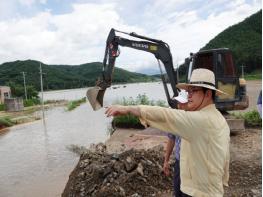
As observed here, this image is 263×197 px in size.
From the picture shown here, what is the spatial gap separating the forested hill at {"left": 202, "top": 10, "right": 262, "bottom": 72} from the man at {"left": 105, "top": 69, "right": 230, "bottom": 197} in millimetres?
72668

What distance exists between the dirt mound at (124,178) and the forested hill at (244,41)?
226 feet

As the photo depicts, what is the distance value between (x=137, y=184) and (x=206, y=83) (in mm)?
3939

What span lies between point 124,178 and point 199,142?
3919 millimetres

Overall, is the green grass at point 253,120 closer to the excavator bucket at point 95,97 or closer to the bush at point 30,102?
the excavator bucket at point 95,97

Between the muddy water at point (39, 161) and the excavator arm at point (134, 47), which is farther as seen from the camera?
the excavator arm at point (134, 47)

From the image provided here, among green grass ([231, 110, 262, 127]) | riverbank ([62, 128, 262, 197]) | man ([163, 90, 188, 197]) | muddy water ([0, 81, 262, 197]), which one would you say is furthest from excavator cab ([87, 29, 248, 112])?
man ([163, 90, 188, 197])

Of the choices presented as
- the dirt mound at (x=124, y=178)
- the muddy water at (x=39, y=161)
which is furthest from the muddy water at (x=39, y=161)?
the dirt mound at (x=124, y=178)

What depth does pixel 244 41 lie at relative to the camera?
281 ft

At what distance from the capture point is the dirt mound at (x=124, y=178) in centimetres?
575

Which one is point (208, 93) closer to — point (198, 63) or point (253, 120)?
point (198, 63)

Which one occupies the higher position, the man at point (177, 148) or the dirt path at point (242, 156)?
the man at point (177, 148)

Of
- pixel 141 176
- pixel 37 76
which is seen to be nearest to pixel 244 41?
pixel 37 76

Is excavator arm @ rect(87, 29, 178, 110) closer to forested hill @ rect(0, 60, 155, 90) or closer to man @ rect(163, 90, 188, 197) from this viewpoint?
man @ rect(163, 90, 188, 197)

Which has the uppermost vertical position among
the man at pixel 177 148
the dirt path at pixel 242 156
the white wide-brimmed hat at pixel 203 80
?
the white wide-brimmed hat at pixel 203 80
